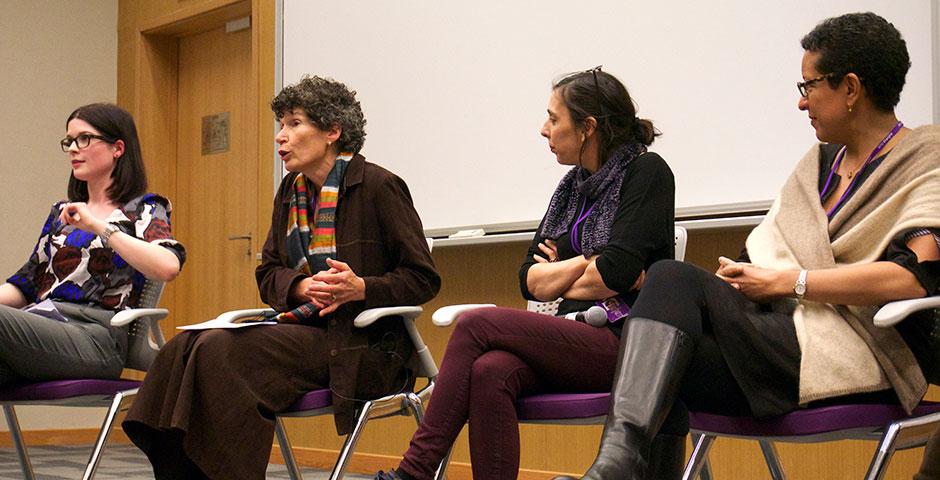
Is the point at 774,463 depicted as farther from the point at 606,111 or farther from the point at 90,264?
the point at 90,264

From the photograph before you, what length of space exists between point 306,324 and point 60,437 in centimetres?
335

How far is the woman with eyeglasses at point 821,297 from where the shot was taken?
1.92m

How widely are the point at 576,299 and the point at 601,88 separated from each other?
0.49 m

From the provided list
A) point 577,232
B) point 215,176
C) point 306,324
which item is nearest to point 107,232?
point 306,324

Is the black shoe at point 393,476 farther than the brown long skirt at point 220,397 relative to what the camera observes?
No

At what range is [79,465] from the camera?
4543 mm

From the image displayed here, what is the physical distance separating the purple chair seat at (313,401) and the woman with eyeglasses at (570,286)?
519 millimetres

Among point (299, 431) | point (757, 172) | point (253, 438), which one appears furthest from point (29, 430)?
point (757, 172)

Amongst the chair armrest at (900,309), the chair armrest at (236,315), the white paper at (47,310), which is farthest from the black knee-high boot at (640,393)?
the white paper at (47,310)

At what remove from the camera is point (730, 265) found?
2.10m

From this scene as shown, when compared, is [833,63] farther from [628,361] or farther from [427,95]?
[427,95]

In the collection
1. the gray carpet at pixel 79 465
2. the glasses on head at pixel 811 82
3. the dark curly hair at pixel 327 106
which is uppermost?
the glasses on head at pixel 811 82

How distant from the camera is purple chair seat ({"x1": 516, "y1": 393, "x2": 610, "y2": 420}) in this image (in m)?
2.12

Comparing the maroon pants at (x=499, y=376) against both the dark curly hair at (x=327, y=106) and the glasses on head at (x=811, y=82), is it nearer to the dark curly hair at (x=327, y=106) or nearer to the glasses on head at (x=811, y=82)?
the glasses on head at (x=811, y=82)
